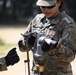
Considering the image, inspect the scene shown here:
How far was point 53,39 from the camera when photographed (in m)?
4.77

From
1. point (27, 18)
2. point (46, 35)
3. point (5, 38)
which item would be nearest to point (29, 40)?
point (46, 35)

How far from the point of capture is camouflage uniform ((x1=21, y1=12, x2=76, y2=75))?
185 inches

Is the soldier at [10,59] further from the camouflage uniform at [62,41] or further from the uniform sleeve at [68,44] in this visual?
the uniform sleeve at [68,44]

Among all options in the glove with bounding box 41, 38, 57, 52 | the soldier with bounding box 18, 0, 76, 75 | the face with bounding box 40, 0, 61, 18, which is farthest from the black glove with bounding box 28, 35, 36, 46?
the glove with bounding box 41, 38, 57, 52

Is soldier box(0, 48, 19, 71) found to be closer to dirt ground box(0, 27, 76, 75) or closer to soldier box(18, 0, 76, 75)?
soldier box(18, 0, 76, 75)

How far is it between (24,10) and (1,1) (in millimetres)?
1176

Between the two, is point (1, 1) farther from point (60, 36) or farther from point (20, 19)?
point (60, 36)

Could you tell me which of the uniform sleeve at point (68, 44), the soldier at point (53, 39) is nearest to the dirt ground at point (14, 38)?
the soldier at point (53, 39)

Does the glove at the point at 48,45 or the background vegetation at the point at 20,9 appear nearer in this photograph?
the glove at the point at 48,45

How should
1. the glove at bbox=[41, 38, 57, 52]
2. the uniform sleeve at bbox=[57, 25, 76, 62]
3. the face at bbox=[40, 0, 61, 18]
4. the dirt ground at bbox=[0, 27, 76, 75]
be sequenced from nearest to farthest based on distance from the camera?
the glove at bbox=[41, 38, 57, 52] → the uniform sleeve at bbox=[57, 25, 76, 62] → the face at bbox=[40, 0, 61, 18] → the dirt ground at bbox=[0, 27, 76, 75]

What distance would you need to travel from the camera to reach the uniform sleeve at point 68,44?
183 inches

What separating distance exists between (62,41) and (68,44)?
8 cm

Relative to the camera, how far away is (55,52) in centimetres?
464

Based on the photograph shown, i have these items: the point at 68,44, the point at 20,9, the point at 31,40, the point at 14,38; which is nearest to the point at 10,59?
the point at 31,40
